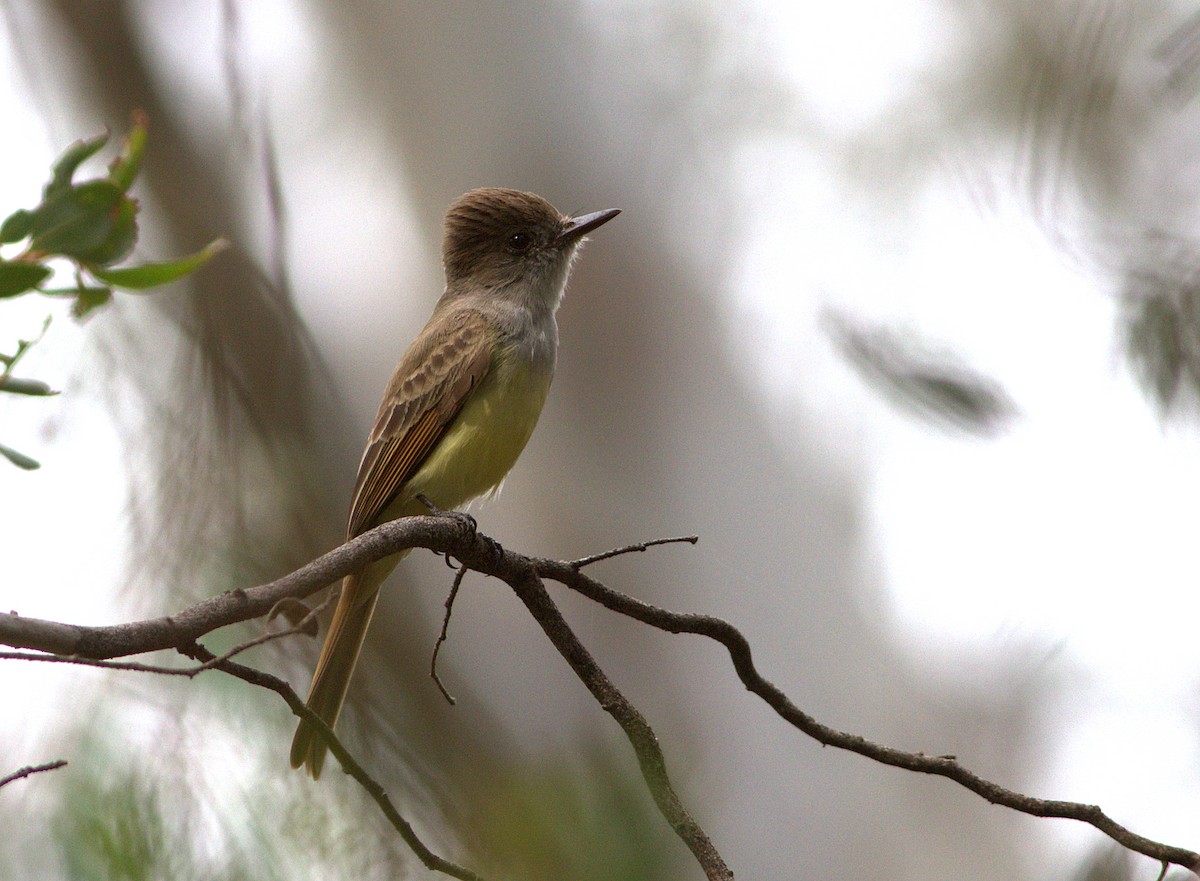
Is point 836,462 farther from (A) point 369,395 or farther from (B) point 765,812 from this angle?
(A) point 369,395

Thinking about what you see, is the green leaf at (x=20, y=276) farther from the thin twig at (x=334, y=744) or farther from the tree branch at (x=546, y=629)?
the thin twig at (x=334, y=744)

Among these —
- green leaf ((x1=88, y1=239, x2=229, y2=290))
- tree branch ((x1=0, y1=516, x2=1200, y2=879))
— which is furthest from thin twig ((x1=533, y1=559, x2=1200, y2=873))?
green leaf ((x1=88, y1=239, x2=229, y2=290))

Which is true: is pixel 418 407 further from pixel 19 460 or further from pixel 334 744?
pixel 19 460

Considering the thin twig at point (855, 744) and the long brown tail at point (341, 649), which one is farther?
the long brown tail at point (341, 649)

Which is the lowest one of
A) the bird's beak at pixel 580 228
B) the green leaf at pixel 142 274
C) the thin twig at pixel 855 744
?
the thin twig at pixel 855 744

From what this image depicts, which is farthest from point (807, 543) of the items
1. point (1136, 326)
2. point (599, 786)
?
point (599, 786)

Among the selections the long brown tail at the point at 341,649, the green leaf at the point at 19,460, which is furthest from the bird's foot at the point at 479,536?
the green leaf at the point at 19,460

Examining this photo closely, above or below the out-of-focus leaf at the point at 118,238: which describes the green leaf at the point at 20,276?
below

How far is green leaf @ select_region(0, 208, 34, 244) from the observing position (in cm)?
89

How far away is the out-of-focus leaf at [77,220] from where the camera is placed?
2.93ft

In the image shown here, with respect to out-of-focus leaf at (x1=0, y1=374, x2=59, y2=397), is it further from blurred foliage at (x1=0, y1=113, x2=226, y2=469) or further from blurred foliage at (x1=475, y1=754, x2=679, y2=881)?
blurred foliage at (x1=475, y1=754, x2=679, y2=881)

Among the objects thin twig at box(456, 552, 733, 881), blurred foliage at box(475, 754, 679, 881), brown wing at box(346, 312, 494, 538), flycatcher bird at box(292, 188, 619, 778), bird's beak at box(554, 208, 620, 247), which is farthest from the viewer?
bird's beak at box(554, 208, 620, 247)

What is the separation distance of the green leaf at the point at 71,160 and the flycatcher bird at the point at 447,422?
2.42m

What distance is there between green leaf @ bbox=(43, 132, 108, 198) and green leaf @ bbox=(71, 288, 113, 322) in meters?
0.08
